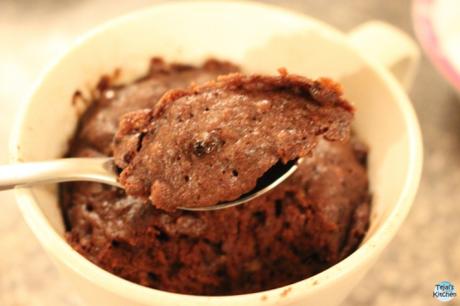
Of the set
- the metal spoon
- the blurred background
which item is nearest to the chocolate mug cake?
the metal spoon

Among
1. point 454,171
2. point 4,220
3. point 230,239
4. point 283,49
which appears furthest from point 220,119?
point 454,171

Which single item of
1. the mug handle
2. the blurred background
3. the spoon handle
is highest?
the spoon handle

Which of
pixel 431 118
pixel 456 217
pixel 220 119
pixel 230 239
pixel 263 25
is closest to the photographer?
pixel 220 119

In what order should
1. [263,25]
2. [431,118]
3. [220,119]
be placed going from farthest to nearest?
[431,118], [263,25], [220,119]

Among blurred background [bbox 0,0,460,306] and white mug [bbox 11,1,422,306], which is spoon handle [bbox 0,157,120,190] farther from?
blurred background [bbox 0,0,460,306]

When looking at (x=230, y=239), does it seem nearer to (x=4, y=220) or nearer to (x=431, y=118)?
(x=4, y=220)

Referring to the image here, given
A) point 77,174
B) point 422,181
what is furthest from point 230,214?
point 422,181

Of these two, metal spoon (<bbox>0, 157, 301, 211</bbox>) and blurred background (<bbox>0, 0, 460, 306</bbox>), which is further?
blurred background (<bbox>0, 0, 460, 306</bbox>)

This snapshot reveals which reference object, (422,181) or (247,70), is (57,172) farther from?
(422,181)
